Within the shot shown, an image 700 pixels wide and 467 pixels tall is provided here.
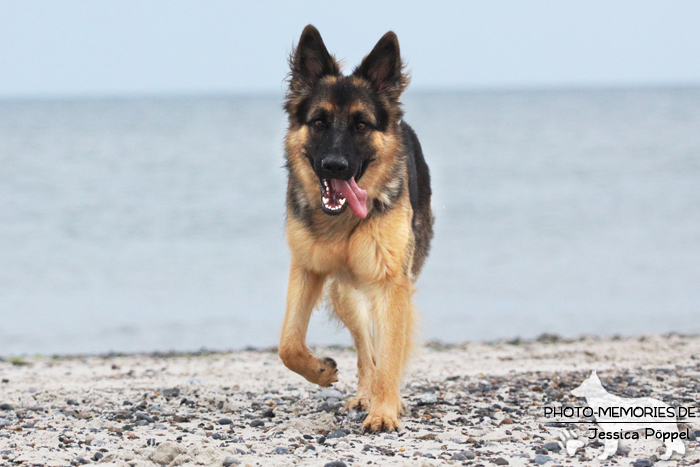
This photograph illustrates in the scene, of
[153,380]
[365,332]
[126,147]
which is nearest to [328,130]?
[365,332]

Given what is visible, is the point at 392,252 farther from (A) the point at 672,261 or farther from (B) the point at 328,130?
(A) the point at 672,261

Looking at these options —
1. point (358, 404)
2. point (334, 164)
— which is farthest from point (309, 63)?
point (358, 404)

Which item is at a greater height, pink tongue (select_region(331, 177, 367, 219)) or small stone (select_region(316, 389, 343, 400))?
pink tongue (select_region(331, 177, 367, 219))

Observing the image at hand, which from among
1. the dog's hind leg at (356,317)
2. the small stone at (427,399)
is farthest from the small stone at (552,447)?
the dog's hind leg at (356,317)

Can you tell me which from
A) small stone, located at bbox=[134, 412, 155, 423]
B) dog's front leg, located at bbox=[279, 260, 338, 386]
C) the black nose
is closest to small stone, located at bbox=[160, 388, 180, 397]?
small stone, located at bbox=[134, 412, 155, 423]

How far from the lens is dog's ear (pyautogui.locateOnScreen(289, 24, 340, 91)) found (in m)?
5.48

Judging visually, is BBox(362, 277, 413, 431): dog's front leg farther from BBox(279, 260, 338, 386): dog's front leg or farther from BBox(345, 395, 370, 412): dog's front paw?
BBox(279, 260, 338, 386): dog's front leg

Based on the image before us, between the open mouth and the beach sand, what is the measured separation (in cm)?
141

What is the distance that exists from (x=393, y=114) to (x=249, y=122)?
61.2m

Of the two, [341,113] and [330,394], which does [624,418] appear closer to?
[330,394]

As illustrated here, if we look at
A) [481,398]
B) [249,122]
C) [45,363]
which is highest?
[249,122]

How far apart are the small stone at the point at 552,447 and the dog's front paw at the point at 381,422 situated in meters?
1.02

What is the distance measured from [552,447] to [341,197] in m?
2.05

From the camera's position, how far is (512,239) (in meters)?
18.1
